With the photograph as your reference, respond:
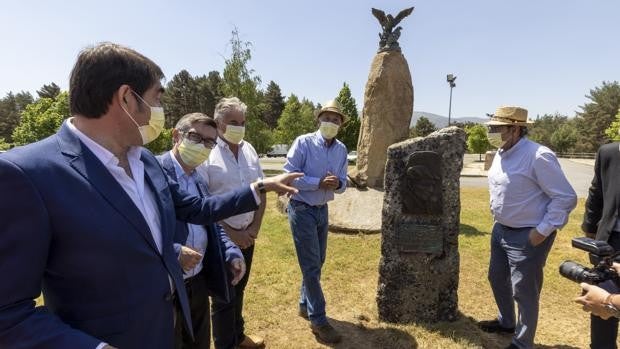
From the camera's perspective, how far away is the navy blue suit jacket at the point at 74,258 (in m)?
1.17

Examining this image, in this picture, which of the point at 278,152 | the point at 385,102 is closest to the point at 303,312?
the point at 385,102

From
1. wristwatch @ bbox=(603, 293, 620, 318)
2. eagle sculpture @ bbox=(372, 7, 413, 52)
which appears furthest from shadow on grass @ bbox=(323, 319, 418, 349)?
eagle sculpture @ bbox=(372, 7, 413, 52)

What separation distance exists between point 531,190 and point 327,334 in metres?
2.34

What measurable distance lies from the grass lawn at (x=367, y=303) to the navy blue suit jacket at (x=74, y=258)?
2485 mm

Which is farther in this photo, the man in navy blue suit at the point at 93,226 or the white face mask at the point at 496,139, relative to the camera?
the white face mask at the point at 496,139

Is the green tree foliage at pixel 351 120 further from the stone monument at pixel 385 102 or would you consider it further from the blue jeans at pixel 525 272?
the blue jeans at pixel 525 272

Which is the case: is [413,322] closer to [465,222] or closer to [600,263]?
[600,263]

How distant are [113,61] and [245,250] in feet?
7.71

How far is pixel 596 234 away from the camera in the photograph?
318 centimetres

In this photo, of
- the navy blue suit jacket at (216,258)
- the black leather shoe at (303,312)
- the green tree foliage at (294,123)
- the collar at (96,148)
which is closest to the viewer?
the collar at (96,148)

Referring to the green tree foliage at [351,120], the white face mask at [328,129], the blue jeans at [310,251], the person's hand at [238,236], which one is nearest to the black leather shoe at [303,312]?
the blue jeans at [310,251]

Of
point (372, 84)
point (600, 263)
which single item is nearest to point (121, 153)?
point (600, 263)

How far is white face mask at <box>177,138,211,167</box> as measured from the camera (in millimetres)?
2701

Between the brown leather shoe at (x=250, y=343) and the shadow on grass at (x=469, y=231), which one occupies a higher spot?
the shadow on grass at (x=469, y=231)
